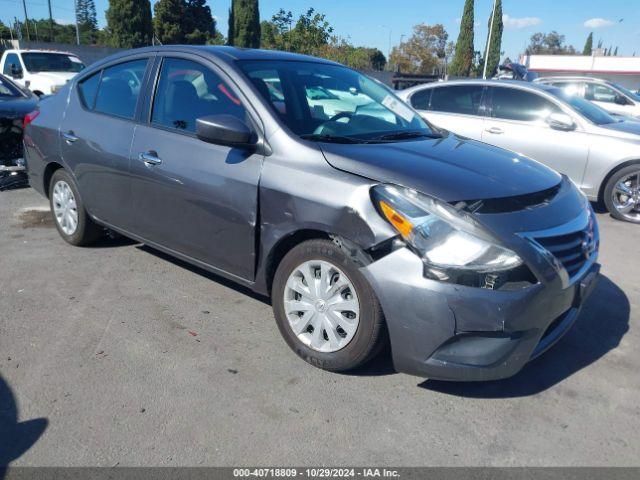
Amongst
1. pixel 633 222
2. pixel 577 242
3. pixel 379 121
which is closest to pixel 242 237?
pixel 379 121

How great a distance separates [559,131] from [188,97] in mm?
4997

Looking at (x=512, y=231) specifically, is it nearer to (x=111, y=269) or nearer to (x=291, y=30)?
(x=111, y=269)

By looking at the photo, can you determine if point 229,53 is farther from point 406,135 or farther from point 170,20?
point 170,20

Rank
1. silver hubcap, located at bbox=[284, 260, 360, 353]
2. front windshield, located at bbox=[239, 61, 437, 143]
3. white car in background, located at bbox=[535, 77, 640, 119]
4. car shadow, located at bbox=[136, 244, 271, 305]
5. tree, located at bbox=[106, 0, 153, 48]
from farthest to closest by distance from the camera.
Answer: tree, located at bbox=[106, 0, 153, 48], white car in background, located at bbox=[535, 77, 640, 119], car shadow, located at bbox=[136, 244, 271, 305], front windshield, located at bbox=[239, 61, 437, 143], silver hubcap, located at bbox=[284, 260, 360, 353]

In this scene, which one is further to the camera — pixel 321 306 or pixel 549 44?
pixel 549 44

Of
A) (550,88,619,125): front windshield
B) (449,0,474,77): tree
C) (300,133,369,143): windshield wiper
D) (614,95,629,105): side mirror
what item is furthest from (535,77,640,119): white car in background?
(449,0,474,77): tree

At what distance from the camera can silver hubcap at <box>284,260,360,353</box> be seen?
2.84 m

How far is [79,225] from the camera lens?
473cm

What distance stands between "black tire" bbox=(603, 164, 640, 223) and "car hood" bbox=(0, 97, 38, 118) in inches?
285

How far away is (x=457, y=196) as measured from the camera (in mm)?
2676

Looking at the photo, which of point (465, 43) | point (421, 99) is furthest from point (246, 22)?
point (421, 99)

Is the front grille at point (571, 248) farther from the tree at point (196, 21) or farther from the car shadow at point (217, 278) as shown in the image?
the tree at point (196, 21)

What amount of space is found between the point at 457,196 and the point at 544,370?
1.21m

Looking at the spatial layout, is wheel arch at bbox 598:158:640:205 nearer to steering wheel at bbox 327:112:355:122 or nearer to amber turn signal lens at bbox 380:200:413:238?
steering wheel at bbox 327:112:355:122
